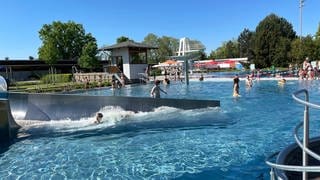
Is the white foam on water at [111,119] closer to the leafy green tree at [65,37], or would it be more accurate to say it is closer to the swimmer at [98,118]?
the swimmer at [98,118]

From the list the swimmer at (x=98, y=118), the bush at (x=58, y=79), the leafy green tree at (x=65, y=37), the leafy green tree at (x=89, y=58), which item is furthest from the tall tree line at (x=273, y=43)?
the swimmer at (x=98, y=118)

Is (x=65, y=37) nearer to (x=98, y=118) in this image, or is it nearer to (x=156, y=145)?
(x=98, y=118)

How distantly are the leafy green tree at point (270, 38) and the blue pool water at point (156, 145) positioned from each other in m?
56.9

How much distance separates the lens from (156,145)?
1105 cm

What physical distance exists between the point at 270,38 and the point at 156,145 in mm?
68167

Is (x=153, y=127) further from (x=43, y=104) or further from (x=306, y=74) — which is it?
(x=306, y=74)

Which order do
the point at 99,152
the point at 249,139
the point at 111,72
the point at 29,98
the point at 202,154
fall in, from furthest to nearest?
1. the point at 111,72
2. the point at 29,98
3. the point at 249,139
4. the point at 99,152
5. the point at 202,154

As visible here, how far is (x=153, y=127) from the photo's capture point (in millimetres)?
14133

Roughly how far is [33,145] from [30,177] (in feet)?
12.1

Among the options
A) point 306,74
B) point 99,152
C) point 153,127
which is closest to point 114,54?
point 306,74

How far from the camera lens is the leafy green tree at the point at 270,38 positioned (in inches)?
2803

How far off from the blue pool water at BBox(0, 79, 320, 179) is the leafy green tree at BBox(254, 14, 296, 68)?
56927mm

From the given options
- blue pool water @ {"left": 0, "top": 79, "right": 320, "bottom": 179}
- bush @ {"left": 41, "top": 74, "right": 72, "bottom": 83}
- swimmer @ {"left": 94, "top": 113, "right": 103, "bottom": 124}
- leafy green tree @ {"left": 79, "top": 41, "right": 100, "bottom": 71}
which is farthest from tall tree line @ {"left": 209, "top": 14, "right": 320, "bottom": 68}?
swimmer @ {"left": 94, "top": 113, "right": 103, "bottom": 124}

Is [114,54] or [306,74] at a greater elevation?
[114,54]
